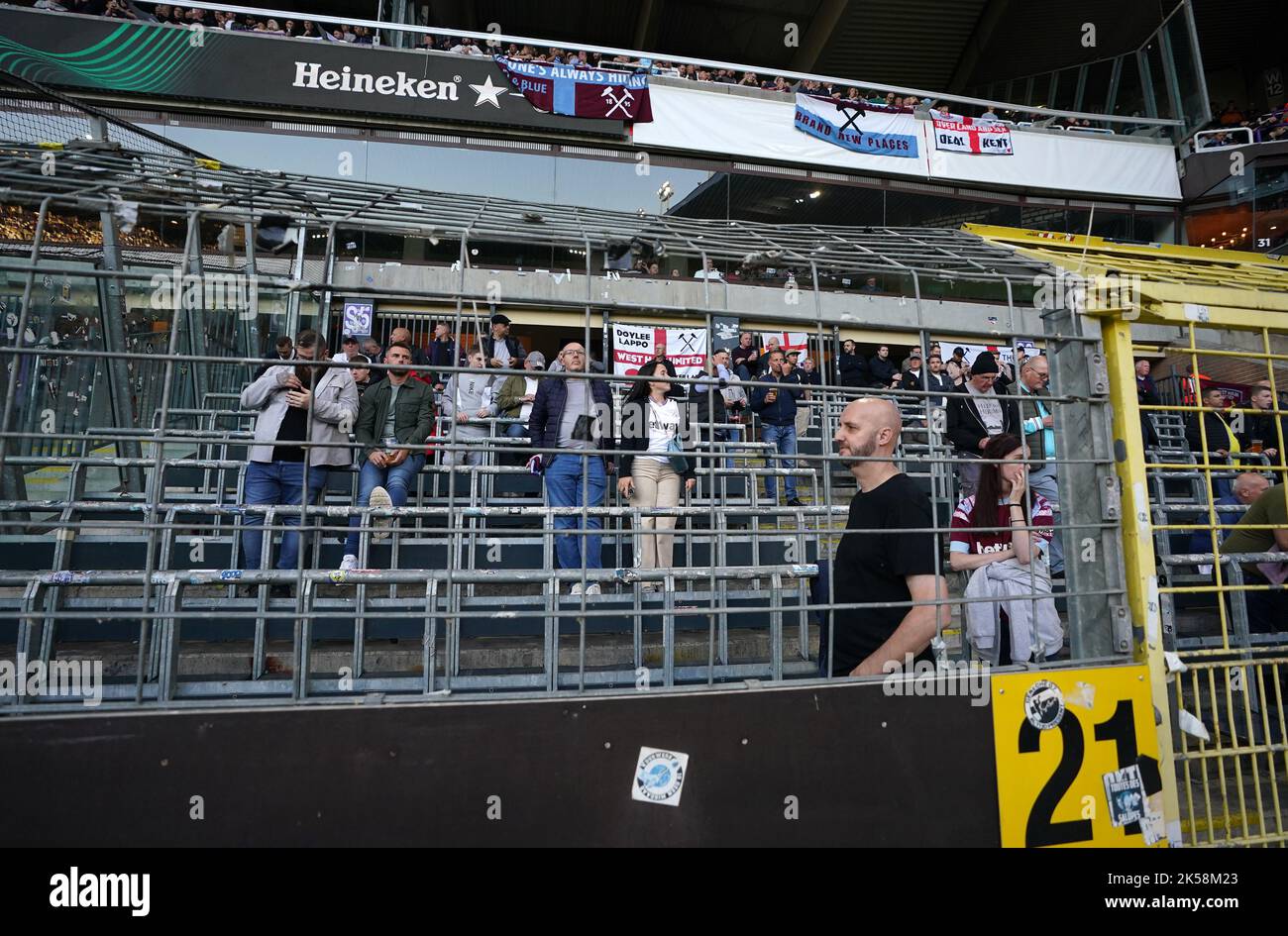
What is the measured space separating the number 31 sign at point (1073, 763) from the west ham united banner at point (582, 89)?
14.5m

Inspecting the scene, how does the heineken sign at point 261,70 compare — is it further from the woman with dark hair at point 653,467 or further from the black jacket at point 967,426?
the black jacket at point 967,426

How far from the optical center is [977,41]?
867 inches

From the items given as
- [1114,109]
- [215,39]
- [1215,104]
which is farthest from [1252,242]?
[215,39]

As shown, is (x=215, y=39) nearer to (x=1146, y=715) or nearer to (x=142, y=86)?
(x=142, y=86)

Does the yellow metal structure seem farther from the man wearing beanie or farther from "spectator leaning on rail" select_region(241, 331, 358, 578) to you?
"spectator leaning on rail" select_region(241, 331, 358, 578)

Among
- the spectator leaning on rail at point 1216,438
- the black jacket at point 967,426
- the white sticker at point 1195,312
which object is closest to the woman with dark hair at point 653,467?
the black jacket at point 967,426

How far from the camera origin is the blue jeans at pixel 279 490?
5.08 meters

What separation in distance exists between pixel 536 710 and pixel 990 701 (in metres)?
1.83

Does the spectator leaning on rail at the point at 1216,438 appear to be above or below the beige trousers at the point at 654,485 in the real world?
above

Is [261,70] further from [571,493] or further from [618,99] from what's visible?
[571,493]

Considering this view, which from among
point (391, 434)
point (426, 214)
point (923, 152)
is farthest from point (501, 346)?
point (923, 152)

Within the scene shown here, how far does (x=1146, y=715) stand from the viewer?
2.86m

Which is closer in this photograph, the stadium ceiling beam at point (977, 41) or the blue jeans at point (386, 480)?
the blue jeans at point (386, 480)

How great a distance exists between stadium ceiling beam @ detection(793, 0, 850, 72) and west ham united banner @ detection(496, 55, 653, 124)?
9.21 meters
